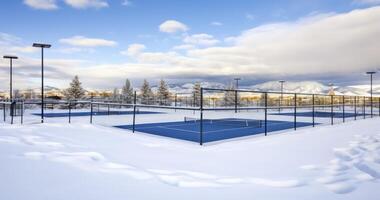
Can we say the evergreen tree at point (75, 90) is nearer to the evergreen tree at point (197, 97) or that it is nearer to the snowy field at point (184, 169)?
the evergreen tree at point (197, 97)

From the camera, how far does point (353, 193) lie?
4207mm

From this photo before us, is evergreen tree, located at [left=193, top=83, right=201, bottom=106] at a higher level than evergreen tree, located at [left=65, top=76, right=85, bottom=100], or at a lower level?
lower

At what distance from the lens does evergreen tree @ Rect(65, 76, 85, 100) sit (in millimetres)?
44053

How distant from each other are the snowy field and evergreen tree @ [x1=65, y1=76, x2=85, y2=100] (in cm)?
3697

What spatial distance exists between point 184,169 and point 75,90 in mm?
41910

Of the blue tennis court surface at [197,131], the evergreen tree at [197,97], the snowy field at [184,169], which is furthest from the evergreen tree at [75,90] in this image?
the snowy field at [184,169]

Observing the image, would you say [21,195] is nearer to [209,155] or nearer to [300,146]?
[209,155]

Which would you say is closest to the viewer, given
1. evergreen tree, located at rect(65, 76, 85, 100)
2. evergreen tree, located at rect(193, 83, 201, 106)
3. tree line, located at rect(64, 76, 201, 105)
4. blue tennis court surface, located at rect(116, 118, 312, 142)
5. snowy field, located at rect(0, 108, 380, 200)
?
snowy field, located at rect(0, 108, 380, 200)

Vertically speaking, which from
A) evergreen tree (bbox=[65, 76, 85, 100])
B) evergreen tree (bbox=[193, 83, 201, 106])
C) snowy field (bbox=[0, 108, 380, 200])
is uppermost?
evergreen tree (bbox=[65, 76, 85, 100])

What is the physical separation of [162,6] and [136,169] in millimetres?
13331

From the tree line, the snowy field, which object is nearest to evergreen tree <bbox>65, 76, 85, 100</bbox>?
the tree line

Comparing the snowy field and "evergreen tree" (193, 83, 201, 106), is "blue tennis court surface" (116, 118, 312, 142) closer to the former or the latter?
the snowy field

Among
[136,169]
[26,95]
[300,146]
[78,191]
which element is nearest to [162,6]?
[300,146]

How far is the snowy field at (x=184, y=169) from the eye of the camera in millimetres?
4254
